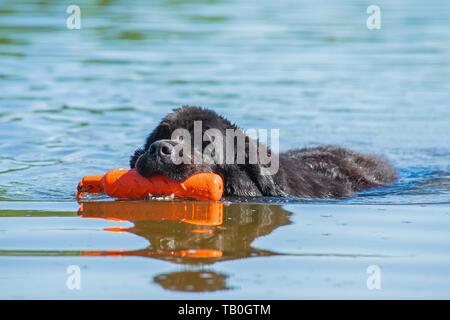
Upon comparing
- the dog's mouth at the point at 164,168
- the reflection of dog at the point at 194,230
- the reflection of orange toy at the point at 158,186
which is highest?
the dog's mouth at the point at 164,168

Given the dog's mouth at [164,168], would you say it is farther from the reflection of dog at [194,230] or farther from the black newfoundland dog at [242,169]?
the reflection of dog at [194,230]

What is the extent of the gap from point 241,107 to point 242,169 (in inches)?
218

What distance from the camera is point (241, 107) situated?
13797 mm

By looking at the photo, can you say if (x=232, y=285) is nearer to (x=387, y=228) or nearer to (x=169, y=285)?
(x=169, y=285)

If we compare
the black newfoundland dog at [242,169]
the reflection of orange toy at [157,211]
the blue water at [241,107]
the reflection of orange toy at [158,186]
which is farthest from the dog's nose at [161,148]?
the blue water at [241,107]

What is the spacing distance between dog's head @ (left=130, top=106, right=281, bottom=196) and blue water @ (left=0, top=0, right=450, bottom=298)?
1.17 ft

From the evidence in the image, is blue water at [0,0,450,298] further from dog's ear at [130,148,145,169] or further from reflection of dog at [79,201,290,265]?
dog's ear at [130,148,145,169]

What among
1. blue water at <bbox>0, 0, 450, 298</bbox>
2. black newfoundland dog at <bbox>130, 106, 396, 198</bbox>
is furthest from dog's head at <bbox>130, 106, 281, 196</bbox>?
blue water at <bbox>0, 0, 450, 298</bbox>

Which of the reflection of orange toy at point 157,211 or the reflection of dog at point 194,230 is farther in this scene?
the reflection of orange toy at point 157,211

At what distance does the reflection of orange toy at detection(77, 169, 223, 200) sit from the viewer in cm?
790

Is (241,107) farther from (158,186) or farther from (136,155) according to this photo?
(158,186)

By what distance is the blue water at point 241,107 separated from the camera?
6.36 metres

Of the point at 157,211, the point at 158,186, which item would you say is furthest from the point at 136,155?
the point at 157,211

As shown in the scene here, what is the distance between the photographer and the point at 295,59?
1773 centimetres
